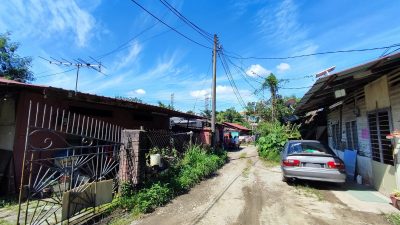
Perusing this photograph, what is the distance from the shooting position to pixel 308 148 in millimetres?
9320

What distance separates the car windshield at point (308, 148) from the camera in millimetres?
9026

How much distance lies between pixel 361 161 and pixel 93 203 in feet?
30.2

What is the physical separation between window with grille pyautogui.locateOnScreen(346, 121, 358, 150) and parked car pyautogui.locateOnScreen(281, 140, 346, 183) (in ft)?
8.66

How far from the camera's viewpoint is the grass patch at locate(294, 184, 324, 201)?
310 inches

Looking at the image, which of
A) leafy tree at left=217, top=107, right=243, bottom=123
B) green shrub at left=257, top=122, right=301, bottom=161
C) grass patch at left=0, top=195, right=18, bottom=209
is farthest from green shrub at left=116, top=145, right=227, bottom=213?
leafy tree at left=217, top=107, right=243, bottom=123

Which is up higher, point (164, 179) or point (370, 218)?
point (164, 179)

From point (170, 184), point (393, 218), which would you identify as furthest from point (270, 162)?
point (393, 218)

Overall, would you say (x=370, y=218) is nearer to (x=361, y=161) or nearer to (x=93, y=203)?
(x=361, y=161)

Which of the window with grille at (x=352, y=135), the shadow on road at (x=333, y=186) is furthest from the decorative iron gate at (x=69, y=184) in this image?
the window with grille at (x=352, y=135)

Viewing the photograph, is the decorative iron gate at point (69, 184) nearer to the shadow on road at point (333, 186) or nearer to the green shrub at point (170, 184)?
the green shrub at point (170, 184)

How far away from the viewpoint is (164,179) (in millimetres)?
8320

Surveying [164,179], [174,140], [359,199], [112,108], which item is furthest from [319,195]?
[112,108]

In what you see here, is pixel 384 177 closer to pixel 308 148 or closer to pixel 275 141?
pixel 308 148

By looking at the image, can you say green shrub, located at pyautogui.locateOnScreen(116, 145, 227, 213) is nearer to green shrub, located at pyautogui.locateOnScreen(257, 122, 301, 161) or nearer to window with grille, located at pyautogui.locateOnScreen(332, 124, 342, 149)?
green shrub, located at pyautogui.locateOnScreen(257, 122, 301, 161)
